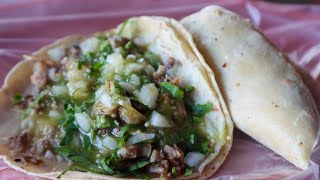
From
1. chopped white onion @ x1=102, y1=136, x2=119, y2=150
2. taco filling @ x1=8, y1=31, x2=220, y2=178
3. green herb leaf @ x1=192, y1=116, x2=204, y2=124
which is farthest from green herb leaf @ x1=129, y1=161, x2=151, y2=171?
green herb leaf @ x1=192, y1=116, x2=204, y2=124

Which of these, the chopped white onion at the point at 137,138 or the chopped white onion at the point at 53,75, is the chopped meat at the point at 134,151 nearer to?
the chopped white onion at the point at 137,138

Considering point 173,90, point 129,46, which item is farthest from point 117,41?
point 173,90

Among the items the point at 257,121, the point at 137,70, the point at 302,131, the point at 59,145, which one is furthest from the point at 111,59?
the point at 302,131

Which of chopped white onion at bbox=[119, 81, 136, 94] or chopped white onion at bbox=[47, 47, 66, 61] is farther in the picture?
chopped white onion at bbox=[47, 47, 66, 61]

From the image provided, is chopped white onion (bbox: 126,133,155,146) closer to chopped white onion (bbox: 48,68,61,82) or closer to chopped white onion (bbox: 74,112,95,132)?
chopped white onion (bbox: 74,112,95,132)

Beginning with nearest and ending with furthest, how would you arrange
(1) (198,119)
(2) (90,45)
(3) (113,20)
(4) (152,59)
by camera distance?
(1) (198,119) → (4) (152,59) → (2) (90,45) → (3) (113,20)

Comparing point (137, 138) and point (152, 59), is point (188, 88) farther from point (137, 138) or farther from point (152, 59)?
point (137, 138)
